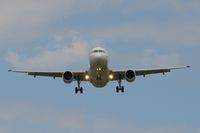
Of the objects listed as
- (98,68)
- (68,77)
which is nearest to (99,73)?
(98,68)

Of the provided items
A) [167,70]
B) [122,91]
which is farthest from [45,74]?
[167,70]

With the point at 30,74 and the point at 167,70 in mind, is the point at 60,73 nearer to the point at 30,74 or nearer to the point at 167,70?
the point at 30,74

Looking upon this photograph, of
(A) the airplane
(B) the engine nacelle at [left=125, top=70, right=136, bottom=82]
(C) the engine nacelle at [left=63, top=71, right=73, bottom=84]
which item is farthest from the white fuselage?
(B) the engine nacelle at [left=125, top=70, right=136, bottom=82]

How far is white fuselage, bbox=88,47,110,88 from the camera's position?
2606 inches

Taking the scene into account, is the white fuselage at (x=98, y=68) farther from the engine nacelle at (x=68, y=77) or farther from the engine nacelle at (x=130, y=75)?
the engine nacelle at (x=130, y=75)

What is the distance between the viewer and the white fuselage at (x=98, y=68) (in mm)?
66188

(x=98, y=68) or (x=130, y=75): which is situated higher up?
(x=98, y=68)

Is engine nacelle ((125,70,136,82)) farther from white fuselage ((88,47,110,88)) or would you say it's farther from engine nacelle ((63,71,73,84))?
engine nacelle ((63,71,73,84))

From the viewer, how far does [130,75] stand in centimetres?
7038

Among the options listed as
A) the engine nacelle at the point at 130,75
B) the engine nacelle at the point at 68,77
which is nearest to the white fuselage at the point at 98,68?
the engine nacelle at the point at 68,77

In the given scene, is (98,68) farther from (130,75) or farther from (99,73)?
(130,75)

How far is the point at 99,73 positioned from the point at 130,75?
5268mm

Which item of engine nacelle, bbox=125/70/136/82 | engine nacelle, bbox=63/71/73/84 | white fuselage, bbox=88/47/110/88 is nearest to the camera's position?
white fuselage, bbox=88/47/110/88

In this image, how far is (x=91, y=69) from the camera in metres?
66.8
